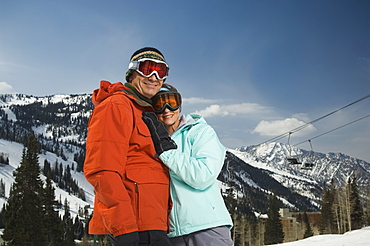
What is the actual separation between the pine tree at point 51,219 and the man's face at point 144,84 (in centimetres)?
3708

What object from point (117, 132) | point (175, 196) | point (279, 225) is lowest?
point (279, 225)

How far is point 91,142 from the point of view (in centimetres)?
242

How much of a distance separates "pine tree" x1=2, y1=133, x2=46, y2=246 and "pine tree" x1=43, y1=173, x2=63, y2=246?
6.63 feet

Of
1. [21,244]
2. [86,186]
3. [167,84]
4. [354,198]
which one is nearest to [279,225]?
[354,198]


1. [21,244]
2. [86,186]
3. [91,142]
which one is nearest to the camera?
[91,142]

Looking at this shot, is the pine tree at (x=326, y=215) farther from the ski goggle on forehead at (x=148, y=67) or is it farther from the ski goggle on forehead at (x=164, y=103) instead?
the ski goggle on forehead at (x=148, y=67)

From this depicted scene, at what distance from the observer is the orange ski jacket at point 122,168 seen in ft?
7.55

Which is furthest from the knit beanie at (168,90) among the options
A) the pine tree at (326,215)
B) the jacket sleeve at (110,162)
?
the pine tree at (326,215)

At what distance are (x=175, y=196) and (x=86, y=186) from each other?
665ft

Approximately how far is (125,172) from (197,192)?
0.66m

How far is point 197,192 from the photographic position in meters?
2.81

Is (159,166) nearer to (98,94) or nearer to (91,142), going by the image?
(91,142)

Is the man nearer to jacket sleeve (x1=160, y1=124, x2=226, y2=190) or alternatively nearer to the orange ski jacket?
the orange ski jacket

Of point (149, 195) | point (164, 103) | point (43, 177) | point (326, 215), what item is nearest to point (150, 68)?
point (164, 103)
